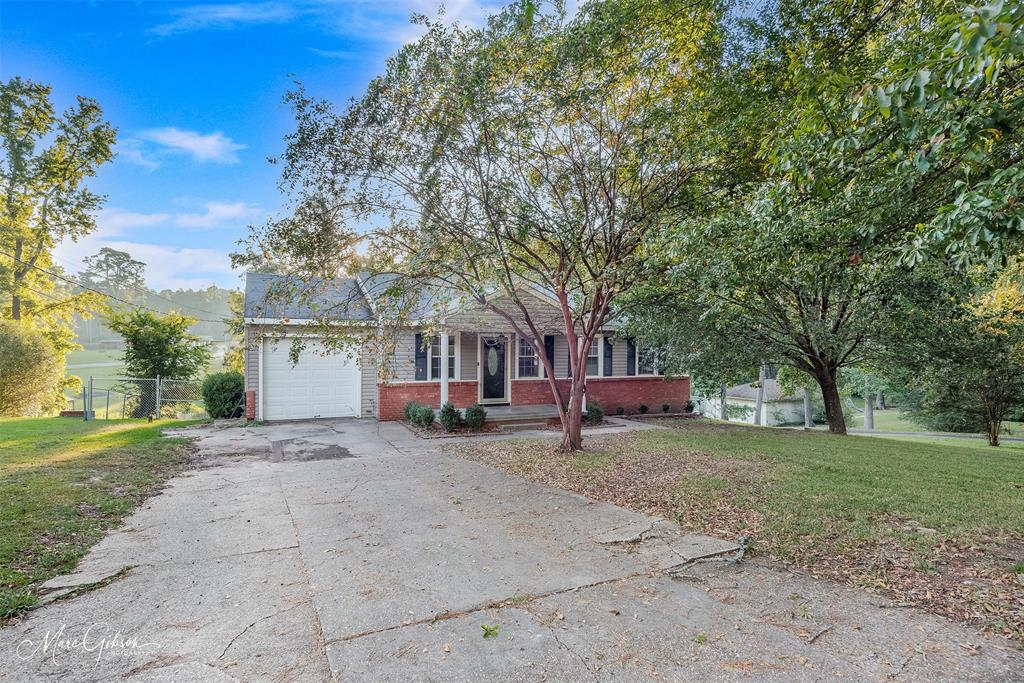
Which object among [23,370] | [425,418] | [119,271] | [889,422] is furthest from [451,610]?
[889,422]

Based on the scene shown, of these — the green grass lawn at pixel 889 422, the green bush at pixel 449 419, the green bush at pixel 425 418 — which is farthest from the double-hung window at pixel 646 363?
the green grass lawn at pixel 889 422

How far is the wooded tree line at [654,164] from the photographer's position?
4.19 metres

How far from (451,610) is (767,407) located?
3266 centimetres

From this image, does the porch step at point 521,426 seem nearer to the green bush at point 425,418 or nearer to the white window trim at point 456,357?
the green bush at point 425,418

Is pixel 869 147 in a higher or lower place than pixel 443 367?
higher

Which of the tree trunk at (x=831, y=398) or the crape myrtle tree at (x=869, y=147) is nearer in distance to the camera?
the crape myrtle tree at (x=869, y=147)

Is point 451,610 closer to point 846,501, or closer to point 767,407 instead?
point 846,501

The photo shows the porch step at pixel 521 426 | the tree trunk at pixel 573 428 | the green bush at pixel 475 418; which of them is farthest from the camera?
the porch step at pixel 521 426

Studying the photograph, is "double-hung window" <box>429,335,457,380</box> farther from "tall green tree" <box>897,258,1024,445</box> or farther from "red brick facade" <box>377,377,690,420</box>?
"tall green tree" <box>897,258,1024,445</box>

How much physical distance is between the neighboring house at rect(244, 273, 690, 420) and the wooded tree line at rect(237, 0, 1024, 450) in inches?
136

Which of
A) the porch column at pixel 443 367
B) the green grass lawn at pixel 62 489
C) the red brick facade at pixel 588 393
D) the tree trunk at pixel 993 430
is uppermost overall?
the porch column at pixel 443 367

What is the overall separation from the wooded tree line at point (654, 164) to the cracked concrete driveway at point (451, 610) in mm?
2529

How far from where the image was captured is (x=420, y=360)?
13945 mm
